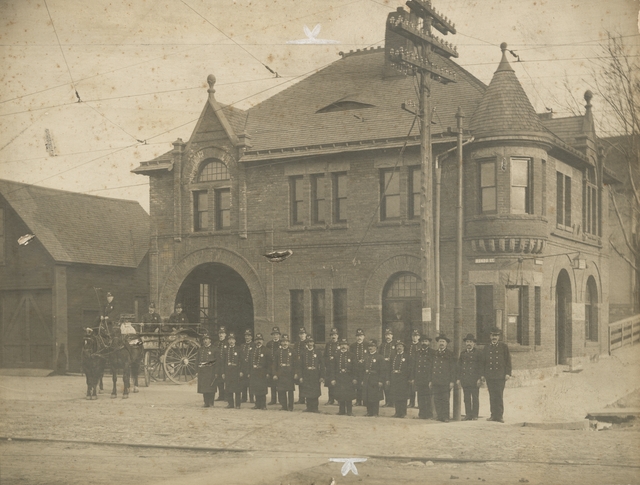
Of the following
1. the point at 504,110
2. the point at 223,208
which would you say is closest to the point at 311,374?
the point at 223,208

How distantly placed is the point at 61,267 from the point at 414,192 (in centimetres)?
665

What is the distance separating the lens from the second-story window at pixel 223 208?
13703 millimetres

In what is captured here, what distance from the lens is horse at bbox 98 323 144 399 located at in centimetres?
1328

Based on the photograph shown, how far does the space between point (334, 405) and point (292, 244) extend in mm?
3151

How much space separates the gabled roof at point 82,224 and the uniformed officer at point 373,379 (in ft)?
15.4

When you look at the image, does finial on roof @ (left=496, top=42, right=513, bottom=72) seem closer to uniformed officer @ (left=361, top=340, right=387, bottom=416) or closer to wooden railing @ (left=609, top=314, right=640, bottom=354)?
wooden railing @ (left=609, top=314, right=640, bottom=354)

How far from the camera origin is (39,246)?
523 inches

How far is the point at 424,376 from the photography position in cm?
1196

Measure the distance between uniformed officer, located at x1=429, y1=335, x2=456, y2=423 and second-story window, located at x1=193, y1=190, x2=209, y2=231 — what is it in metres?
4.77

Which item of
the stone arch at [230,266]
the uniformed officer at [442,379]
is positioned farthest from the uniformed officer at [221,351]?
the uniformed officer at [442,379]

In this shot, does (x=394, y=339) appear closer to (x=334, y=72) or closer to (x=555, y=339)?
(x=555, y=339)

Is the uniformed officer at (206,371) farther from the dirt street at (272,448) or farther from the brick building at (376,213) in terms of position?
the dirt street at (272,448)

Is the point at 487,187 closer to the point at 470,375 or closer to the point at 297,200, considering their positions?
the point at 297,200

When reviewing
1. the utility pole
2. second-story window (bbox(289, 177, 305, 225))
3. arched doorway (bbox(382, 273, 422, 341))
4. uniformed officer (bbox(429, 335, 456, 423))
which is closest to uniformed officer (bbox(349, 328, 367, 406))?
arched doorway (bbox(382, 273, 422, 341))
